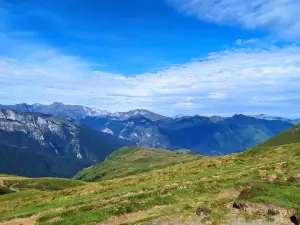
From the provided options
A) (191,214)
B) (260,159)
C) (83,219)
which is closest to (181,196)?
(191,214)

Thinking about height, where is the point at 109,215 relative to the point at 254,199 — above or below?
below

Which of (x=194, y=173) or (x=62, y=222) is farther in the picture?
(x=194, y=173)

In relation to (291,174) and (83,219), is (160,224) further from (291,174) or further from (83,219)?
(291,174)

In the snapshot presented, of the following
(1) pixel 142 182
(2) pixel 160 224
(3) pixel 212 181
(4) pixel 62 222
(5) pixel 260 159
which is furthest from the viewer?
(5) pixel 260 159

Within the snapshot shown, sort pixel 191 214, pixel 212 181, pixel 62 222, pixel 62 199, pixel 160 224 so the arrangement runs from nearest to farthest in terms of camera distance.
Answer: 1. pixel 160 224
2. pixel 191 214
3. pixel 62 222
4. pixel 212 181
5. pixel 62 199

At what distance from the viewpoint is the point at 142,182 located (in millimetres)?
52906

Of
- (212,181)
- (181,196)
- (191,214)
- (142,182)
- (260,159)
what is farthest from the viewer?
(260,159)

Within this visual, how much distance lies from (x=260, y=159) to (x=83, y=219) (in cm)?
3953

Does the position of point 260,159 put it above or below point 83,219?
above

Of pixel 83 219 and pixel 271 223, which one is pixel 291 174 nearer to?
pixel 271 223

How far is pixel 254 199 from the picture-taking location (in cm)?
3105

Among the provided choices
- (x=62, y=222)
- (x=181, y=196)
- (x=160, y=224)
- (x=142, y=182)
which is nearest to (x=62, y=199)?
(x=142, y=182)

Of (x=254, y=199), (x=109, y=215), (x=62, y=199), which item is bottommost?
(x=62, y=199)

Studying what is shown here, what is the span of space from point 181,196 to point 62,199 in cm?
2139
